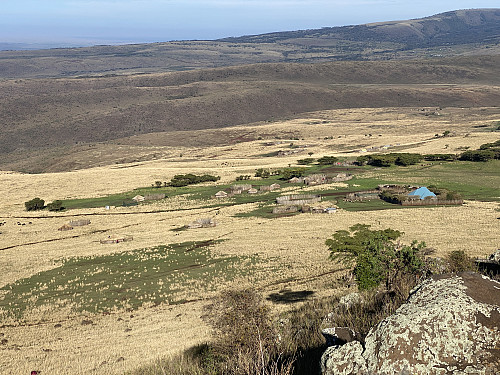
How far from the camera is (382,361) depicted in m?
8.52

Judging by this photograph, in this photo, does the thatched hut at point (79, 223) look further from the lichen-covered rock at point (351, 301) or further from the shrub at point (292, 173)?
the lichen-covered rock at point (351, 301)

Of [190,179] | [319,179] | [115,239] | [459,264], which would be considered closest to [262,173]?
[190,179]

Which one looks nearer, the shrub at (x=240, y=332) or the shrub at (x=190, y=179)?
the shrub at (x=240, y=332)

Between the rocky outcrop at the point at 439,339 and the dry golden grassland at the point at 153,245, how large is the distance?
16415 mm

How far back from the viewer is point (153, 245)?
5656 cm

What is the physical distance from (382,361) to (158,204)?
75.1m

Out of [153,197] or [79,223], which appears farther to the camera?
[153,197]

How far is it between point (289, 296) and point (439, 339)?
2721cm

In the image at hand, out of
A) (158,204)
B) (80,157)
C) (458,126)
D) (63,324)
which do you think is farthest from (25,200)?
(458,126)

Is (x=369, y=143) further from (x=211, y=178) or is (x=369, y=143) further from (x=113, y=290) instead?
(x=113, y=290)

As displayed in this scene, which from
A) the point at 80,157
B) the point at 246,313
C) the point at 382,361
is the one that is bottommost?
the point at 80,157

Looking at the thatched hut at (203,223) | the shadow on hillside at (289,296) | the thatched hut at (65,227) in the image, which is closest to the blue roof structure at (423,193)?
the thatched hut at (203,223)

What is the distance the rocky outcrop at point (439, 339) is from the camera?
27.0 ft

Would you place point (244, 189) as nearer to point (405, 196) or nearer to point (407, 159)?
point (405, 196)
